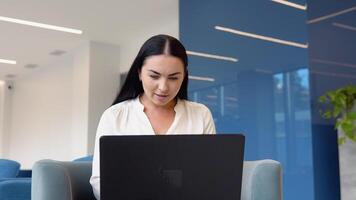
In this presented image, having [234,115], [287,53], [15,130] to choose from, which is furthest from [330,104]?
[15,130]

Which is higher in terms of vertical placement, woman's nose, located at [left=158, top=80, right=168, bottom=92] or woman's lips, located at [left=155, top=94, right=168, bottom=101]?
woman's nose, located at [left=158, top=80, right=168, bottom=92]

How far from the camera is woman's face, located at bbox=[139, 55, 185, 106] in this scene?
4.41ft

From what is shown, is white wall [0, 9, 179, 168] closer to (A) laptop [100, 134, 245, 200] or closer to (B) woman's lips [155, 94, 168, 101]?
(B) woman's lips [155, 94, 168, 101]

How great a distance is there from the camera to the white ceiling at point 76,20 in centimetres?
525

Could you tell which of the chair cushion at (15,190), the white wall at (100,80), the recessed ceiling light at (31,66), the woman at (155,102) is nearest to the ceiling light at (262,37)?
the woman at (155,102)

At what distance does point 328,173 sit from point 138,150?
2.75m

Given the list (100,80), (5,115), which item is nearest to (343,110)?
(100,80)

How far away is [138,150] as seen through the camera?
1.04 meters

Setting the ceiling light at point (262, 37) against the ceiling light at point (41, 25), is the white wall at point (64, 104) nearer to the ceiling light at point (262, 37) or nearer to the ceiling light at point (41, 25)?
the ceiling light at point (41, 25)

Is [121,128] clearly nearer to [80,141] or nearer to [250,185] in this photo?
[250,185]

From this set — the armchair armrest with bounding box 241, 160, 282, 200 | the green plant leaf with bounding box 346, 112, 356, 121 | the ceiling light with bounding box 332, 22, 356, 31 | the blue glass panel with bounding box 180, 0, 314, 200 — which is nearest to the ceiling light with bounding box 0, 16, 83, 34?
the blue glass panel with bounding box 180, 0, 314, 200

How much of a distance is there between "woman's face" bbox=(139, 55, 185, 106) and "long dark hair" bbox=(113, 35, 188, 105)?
2 cm

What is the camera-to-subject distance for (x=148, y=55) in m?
1.38

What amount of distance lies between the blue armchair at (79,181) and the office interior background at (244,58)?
214 cm
